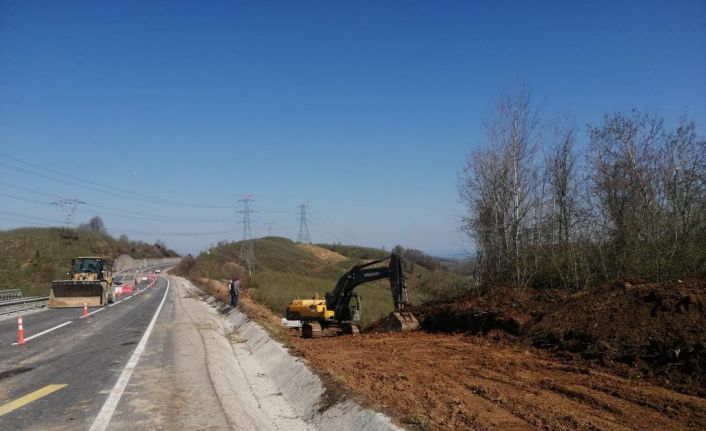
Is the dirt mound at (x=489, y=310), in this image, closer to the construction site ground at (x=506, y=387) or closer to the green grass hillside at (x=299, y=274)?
the construction site ground at (x=506, y=387)

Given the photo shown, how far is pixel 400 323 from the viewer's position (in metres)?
17.8

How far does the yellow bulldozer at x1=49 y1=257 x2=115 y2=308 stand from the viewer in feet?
98.2

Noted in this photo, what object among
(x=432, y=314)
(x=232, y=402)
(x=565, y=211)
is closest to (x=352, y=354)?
(x=232, y=402)

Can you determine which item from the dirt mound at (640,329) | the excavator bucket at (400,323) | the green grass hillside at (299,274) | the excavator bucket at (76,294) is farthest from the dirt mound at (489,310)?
the excavator bucket at (76,294)

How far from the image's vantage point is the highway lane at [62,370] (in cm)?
749

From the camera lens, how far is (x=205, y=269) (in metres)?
88.6

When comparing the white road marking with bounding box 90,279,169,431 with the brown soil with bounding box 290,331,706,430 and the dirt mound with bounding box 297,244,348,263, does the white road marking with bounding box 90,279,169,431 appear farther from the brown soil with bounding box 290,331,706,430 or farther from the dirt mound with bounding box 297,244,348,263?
the dirt mound with bounding box 297,244,348,263

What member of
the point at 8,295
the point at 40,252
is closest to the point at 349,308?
the point at 8,295

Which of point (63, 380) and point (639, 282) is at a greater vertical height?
point (639, 282)

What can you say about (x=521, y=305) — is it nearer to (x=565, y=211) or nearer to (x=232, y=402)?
(x=565, y=211)

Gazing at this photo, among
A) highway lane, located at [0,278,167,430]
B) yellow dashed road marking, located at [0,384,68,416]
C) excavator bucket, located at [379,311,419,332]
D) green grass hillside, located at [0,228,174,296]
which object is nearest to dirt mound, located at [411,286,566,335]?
excavator bucket, located at [379,311,419,332]

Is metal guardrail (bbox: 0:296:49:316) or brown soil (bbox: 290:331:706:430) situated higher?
metal guardrail (bbox: 0:296:49:316)

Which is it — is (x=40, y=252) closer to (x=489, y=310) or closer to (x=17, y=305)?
(x=17, y=305)

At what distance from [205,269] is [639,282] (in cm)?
8251
